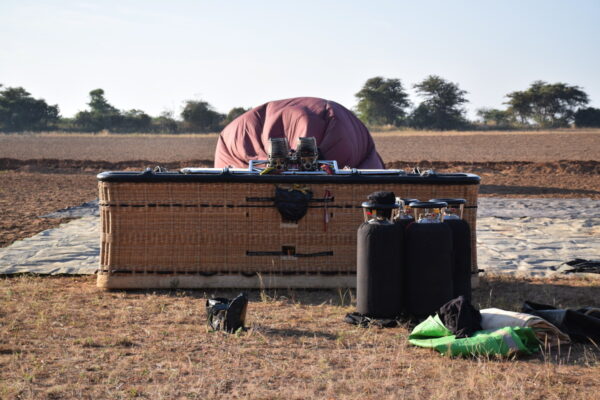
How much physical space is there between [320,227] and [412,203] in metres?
1.10

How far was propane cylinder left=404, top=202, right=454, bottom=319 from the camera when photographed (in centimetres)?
390

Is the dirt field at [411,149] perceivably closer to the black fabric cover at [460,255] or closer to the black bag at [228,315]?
the black fabric cover at [460,255]

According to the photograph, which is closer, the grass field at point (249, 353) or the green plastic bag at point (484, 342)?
the grass field at point (249, 353)

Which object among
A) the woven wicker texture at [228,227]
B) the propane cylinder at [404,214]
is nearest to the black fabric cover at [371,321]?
the propane cylinder at [404,214]

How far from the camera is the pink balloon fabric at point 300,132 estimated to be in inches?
323

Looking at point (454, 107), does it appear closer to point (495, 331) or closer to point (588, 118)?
point (588, 118)

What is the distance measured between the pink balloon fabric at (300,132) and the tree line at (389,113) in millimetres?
45346

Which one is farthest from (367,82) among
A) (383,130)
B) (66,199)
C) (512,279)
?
(512,279)

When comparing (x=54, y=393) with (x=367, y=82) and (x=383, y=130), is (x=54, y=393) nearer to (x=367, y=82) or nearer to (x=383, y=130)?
(x=383, y=130)

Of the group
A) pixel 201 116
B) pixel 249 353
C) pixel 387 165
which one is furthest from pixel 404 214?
pixel 201 116

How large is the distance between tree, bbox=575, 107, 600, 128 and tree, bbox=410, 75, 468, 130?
26.3 ft

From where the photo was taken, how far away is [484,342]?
346cm

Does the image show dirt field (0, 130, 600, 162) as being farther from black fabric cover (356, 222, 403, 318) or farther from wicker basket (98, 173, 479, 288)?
black fabric cover (356, 222, 403, 318)

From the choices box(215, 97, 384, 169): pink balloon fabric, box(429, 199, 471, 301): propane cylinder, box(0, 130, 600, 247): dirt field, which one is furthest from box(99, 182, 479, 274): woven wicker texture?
box(215, 97, 384, 169): pink balloon fabric
